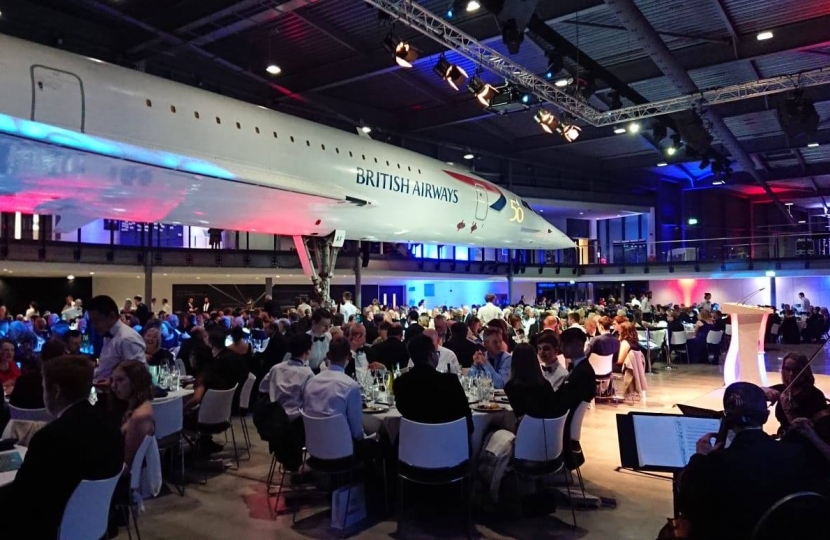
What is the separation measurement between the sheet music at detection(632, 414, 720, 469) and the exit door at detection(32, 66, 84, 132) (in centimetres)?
563

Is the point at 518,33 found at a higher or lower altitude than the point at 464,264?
higher

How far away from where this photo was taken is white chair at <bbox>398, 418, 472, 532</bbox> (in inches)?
153

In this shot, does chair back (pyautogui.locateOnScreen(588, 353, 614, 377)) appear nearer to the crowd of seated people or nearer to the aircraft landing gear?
the crowd of seated people

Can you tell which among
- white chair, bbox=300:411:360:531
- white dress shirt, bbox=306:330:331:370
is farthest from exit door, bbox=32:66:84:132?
white chair, bbox=300:411:360:531

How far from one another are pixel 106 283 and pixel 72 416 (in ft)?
57.1

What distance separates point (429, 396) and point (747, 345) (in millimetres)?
6354

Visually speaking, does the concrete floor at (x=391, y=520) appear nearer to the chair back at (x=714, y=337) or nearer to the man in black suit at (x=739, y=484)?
the man in black suit at (x=739, y=484)

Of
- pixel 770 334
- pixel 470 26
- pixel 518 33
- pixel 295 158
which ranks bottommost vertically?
pixel 770 334

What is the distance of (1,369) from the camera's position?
5461 mm

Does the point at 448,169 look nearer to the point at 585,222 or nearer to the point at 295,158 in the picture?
the point at 295,158

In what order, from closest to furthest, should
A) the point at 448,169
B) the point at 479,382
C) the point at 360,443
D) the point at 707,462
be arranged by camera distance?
1. the point at 707,462
2. the point at 360,443
3. the point at 479,382
4. the point at 448,169

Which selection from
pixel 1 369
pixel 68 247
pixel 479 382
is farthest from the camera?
pixel 68 247

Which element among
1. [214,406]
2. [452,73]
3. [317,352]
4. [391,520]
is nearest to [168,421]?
[214,406]

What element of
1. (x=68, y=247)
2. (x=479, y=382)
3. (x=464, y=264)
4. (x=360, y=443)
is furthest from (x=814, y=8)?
(x=68, y=247)
